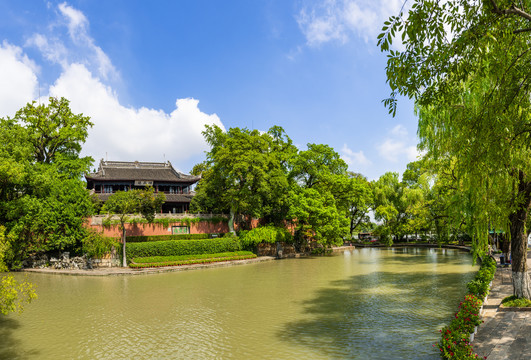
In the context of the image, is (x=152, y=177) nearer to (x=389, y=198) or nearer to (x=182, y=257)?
(x=182, y=257)

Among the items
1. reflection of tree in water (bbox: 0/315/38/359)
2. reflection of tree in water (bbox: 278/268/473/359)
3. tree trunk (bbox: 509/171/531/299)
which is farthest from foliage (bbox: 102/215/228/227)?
tree trunk (bbox: 509/171/531/299)

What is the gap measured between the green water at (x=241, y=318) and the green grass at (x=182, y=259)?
188 inches

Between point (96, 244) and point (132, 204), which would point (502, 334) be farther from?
point (132, 204)

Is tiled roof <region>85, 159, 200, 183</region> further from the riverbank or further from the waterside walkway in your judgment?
the waterside walkway

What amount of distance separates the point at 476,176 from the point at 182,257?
2537cm

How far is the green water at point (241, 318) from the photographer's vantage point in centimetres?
967

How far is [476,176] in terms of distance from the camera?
6945 mm

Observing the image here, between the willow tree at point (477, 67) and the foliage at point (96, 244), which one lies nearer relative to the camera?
the willow tree at point (477, 67)

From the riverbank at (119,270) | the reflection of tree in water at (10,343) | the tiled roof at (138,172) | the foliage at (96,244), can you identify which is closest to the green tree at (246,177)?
the tiled roof at (138,172)

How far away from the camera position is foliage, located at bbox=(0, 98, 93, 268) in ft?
82.2

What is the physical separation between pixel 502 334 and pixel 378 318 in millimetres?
3905

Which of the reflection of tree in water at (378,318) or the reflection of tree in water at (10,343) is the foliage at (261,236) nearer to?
the reflection of tree in water at (378,318)

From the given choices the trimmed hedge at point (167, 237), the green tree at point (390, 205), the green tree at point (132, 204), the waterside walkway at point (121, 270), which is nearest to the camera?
the waterside walkway at point (121, 270)

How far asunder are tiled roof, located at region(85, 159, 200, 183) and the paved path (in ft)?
106
